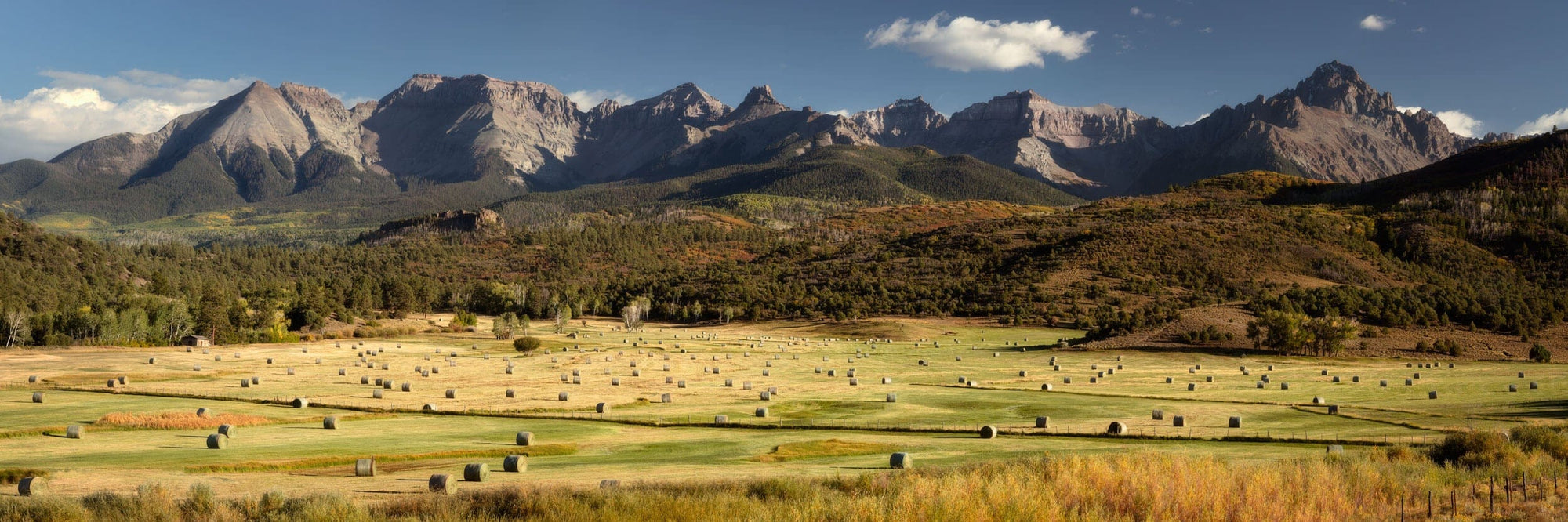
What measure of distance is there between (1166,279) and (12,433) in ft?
397

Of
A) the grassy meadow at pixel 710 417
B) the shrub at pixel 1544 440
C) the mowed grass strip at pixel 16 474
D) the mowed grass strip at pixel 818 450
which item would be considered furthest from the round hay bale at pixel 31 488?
the shrub at pixel 1544 440

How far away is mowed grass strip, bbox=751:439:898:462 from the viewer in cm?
2431

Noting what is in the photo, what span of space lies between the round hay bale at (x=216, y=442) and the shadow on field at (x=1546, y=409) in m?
40.0

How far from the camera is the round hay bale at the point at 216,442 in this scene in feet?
82.4

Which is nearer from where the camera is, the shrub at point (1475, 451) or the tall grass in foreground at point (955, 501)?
the tall grass in foreground at point (955, 501)

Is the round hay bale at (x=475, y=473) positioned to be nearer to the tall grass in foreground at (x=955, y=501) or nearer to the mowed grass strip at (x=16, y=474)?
the tall grass in foreground at (x=955, y=501)

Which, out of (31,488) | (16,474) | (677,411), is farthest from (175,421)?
(677,411)

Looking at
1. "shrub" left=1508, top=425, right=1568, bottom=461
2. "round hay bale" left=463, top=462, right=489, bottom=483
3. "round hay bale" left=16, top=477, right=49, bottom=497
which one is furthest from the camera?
"shrub" left=1508, top=425, right=1568, bottom=461

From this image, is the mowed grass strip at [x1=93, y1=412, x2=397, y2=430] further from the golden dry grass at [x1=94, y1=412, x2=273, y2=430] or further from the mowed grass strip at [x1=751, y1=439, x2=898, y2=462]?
the mowed grass strip at [x1=751, y1=439, x2=898, y2=462]

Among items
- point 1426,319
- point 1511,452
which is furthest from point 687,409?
point 1426,319

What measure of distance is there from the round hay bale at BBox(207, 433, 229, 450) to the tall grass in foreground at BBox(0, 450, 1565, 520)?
8.97m

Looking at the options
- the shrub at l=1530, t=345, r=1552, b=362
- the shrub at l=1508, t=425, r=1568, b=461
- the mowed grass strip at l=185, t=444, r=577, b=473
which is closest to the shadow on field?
the shrub at l=1508, t=425, r=1568, b=461

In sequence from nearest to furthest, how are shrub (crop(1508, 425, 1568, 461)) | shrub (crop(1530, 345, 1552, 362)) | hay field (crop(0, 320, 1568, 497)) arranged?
shrub (crop(1508, 425, 1568, 461)), hay field (crop(0, 320, 1568, 497)), shrub (crop(1530, 345, 1552, 362))

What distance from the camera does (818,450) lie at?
25.3 metres
